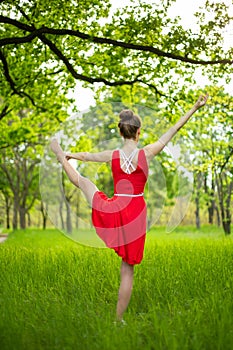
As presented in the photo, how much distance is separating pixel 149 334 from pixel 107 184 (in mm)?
3655

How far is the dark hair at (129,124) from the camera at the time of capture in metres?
5.11

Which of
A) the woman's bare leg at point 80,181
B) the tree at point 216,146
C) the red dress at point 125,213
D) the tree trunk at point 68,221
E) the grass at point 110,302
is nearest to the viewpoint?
the grass at point 110,302

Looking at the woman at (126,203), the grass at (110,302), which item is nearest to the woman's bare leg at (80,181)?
the woman at (126,203)

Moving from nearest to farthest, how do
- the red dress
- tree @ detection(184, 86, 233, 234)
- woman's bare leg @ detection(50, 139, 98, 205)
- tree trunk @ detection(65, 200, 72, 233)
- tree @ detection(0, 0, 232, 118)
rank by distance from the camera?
the red dress
woman's bare leg @ detection(50, 139, 98, 205)
tree trunk @ detection(65, 200, 72, 233)
tree @ detection(0, 0, 232, 118)
tree @ detection(184, 86, 233, 234)

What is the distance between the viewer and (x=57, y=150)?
5.52 metres

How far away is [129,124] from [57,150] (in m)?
0.85

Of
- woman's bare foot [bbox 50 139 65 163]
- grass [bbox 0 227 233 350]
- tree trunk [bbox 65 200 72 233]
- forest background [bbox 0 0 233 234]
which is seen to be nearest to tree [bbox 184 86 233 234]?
forest background [bbox 0 0 233 234]

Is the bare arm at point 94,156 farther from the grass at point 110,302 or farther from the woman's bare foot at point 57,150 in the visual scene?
the grass at point 110,302

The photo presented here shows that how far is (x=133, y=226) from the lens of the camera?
4980 millimetres

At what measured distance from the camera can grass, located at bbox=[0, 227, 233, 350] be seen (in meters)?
4.21

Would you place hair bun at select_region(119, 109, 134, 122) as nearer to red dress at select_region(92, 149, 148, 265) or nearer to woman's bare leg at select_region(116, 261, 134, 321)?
red dress at select_region(92, 149, 148, 265)

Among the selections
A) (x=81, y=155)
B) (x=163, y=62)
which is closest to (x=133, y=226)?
(x=81, y=155)

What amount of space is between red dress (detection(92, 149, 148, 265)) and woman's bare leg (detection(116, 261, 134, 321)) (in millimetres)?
119

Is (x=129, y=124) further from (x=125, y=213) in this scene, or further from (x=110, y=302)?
(x=110, y=302)
